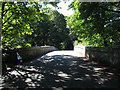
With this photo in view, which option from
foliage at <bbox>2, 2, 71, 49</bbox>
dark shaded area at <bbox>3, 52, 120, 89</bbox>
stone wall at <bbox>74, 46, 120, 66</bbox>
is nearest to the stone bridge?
dark shaded area at <bbox>3, 52, 120, 89</bbox>

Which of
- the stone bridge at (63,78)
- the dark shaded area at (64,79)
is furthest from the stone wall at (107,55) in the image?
the dark shaded area at (64,79)

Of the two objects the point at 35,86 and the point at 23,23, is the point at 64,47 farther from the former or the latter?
the point at 35,86

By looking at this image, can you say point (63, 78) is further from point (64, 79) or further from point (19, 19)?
point (19, 19)

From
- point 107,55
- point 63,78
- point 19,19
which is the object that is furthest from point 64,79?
point 19,19

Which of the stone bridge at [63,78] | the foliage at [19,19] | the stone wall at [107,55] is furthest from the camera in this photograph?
the foliage at [19,19]

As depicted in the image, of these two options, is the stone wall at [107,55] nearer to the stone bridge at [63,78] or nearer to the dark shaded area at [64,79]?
the stone bridge at [63,78]

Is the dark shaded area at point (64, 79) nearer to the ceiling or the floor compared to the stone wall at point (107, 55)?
nearer to the floor

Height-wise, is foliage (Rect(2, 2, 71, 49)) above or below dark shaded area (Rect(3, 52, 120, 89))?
above

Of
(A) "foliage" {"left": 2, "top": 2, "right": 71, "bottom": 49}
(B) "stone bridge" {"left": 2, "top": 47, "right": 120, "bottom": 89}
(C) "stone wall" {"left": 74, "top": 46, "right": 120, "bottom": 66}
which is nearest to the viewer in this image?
(B) "stone bridge" {"left": 2, "top": 47, "right": 120, "bottom": 89}

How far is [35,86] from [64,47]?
135 feet

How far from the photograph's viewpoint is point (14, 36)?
12.3 m

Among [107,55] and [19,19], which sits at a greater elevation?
[19,19]

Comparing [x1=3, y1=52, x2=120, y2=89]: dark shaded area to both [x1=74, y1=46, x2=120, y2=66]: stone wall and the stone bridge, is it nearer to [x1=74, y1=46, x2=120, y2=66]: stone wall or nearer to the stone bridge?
the stone bridge

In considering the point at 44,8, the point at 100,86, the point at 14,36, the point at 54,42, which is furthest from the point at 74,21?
the point at 54,42
